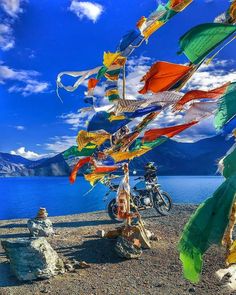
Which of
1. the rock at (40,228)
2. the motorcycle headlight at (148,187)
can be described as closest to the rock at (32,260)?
the rock at (40,228)

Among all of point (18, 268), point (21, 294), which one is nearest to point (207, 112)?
point (21, 294)

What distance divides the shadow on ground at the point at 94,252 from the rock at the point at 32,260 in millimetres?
925

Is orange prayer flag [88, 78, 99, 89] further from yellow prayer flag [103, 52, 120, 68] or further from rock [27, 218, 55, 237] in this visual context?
rock [27, 218, 55, 237]

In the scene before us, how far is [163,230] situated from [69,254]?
3180 mm

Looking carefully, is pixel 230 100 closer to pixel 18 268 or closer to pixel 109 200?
pixel 18 268

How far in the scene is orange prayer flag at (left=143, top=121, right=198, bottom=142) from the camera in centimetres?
253

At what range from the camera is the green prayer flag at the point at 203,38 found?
183 cm

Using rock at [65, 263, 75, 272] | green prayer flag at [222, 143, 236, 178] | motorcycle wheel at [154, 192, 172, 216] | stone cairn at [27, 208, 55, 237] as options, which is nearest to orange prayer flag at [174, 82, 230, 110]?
green prayer flag at [222, 143, 236, 178]

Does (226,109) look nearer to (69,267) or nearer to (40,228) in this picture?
(69,267)

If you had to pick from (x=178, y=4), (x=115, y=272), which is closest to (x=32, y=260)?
(x=115, y=272)

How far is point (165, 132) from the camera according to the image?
2668mm

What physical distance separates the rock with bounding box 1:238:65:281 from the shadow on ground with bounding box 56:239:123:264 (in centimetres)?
92

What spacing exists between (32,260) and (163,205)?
6.57 metres

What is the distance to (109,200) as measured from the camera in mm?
12539
